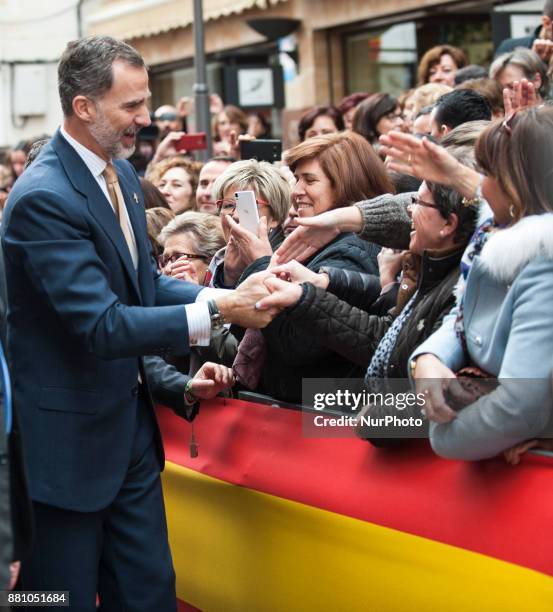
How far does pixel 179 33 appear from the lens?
1748 cm

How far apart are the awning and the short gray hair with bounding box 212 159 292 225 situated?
1066 centimetres

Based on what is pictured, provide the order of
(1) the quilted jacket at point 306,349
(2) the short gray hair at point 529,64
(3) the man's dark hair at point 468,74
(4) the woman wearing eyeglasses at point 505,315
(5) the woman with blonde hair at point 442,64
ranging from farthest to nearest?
(5) the woman with blonde hair at point 442,64, (3) the man's dark hair at point 468,74, (2) the short gray hair at point 529,64, (1) the quilted jacket at point 306,349, (4) the woman wearing eyeglasses at point 505,315

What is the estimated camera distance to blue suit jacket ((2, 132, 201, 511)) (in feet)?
10.5

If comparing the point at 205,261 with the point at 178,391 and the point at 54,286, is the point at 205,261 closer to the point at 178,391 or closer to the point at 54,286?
the point at 178,391

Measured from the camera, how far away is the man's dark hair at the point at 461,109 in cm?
464

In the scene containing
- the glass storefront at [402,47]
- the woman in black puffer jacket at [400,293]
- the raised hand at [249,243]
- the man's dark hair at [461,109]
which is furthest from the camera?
the glass storefront at [402,47]

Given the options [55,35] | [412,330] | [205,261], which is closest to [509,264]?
[412,330]

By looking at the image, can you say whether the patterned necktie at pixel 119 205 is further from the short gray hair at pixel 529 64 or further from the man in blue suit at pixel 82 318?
the short gray hair at pixel 529 64

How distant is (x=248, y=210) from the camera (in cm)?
398

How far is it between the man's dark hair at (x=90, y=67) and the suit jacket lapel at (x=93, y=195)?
0.12 metres

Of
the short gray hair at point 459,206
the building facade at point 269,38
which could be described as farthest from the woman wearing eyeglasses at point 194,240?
the building facade at point 269,38

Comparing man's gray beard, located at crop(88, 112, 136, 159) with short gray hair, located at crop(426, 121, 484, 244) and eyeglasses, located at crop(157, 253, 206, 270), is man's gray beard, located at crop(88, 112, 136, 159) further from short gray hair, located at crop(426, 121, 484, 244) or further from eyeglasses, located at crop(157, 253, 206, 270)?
eyeglasses, located at crop(157, 253, 206, 270)

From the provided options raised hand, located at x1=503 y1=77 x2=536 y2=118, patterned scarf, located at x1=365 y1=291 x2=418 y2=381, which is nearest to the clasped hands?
patterned scarf, located at x1=365 y1=291 x2=418 y2=381

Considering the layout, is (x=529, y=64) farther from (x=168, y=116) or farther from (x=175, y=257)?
(x=168, y=116)
